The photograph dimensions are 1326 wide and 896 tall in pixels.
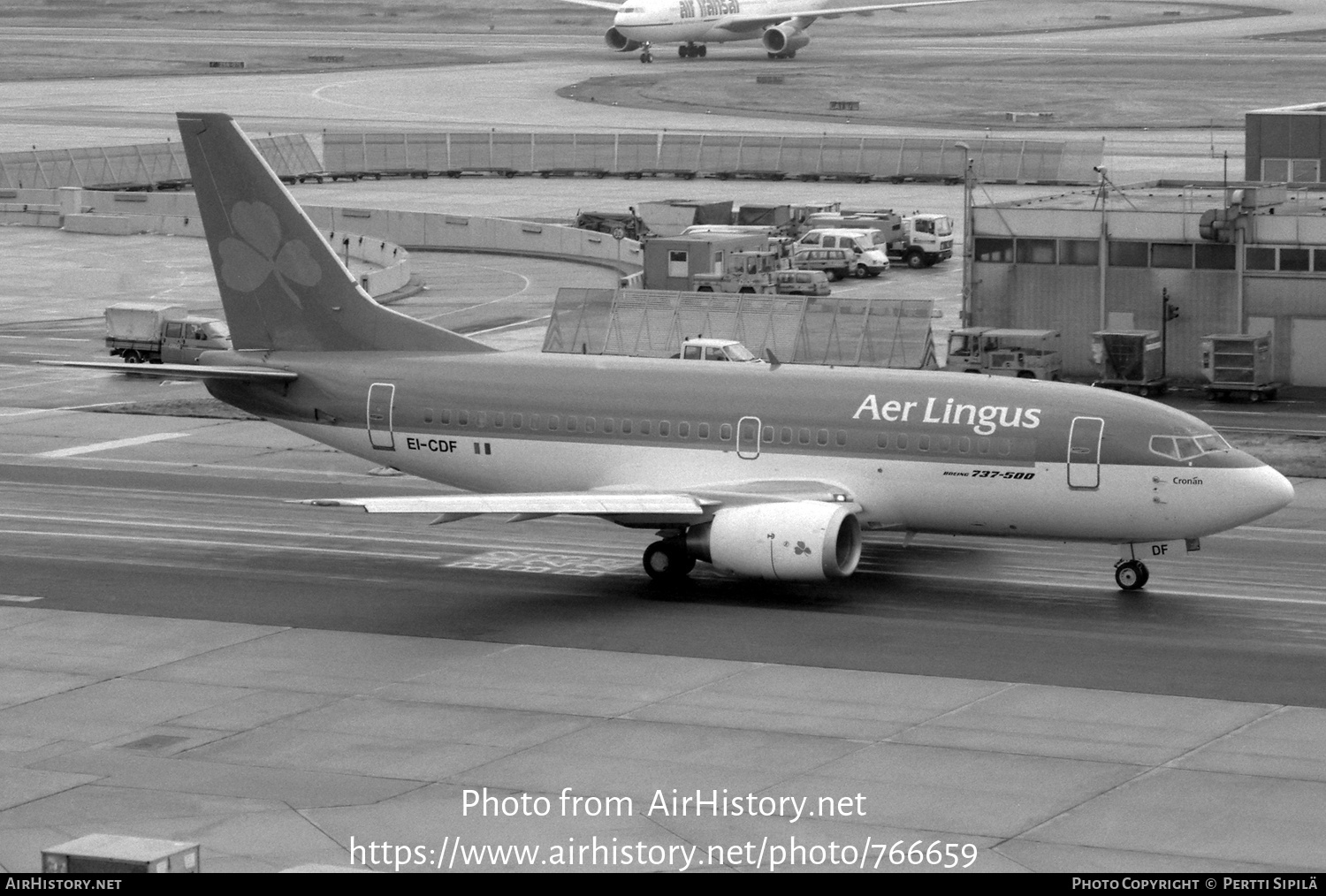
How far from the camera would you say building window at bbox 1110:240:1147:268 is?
2694 inches

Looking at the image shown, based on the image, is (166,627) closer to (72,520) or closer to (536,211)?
(72,520)

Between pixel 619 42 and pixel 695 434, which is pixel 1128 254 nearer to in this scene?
pixel 695 434

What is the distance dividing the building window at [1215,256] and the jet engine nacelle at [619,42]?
12005 centimetres

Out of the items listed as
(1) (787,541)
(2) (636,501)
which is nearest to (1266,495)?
(1) (787,541)

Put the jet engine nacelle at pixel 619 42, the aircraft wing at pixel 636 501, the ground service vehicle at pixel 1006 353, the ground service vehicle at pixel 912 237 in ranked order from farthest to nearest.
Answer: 1. the jet engine nacelle at pixel 619 42
2. the ground service vehicle at pixel 912 237
3. the ground service vehicle at pixel 1006 353
4. the aircraft wing at pixel 636 501

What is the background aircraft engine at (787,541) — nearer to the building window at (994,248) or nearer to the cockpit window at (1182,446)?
the cockpit window at (1182,446)

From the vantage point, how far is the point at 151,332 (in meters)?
72.2

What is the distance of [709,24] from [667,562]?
144996 mm

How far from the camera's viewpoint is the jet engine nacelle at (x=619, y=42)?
183 metres

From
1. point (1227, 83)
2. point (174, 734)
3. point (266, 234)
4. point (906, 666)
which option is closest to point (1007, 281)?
point (266, 234)

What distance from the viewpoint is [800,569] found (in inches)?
1527

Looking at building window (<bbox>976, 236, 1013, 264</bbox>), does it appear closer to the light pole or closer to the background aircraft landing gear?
the light pole

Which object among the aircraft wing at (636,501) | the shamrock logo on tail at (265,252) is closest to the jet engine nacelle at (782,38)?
the shamrock logo on tail at (265,252)

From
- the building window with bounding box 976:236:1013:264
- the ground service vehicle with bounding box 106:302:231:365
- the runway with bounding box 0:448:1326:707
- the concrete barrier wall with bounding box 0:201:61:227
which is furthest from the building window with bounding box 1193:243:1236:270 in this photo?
the concrete barrier wall with bounding box 0:201:61:227
